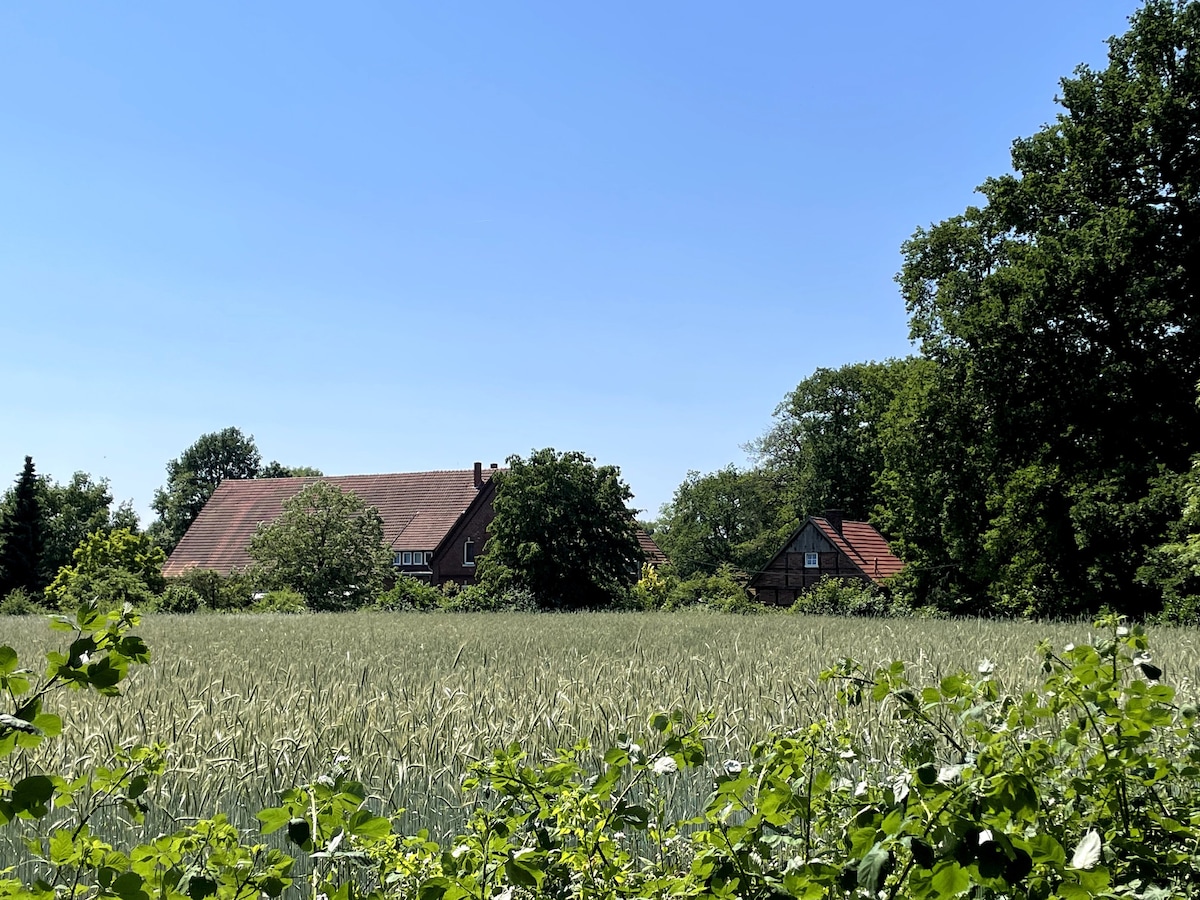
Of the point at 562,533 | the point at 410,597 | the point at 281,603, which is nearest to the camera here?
the point at 281,603

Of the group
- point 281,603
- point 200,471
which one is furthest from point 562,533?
point 200,471

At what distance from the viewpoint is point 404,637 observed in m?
17.2

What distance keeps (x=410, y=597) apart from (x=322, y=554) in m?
5.46

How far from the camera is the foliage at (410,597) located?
119ft

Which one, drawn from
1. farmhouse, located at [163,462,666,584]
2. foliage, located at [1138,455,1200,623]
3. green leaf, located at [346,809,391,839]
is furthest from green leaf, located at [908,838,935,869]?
farmhouse, located at [163,462,666,584]

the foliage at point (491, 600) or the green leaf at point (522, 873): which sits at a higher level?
the green leaf at point (522, 873)

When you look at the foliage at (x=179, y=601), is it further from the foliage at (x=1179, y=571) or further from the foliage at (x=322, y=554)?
the foliage at (x=1179, y=571)

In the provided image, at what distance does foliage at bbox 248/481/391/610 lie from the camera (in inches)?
1593

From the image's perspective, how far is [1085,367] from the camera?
25.1 meters

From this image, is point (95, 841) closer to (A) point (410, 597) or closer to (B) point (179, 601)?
(A) point (410, 597)

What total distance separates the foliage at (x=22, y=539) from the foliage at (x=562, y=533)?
33.6 metres

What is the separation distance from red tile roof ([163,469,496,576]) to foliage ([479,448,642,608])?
16.3 metres

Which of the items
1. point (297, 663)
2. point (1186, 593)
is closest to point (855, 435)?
point (1186, 593)

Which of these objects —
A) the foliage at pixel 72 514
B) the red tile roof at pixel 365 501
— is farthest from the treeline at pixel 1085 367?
the foliage at pixel 72 514
